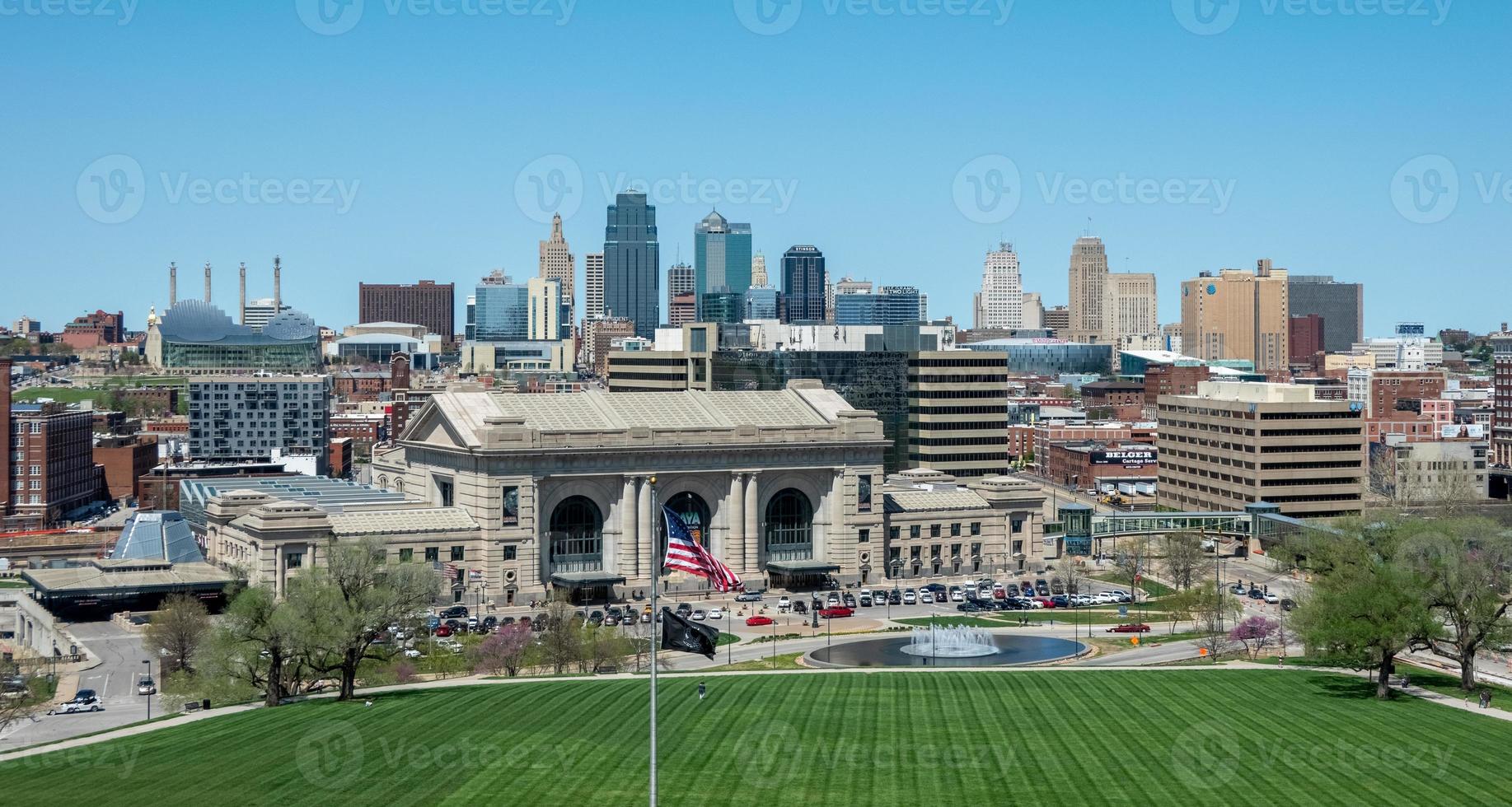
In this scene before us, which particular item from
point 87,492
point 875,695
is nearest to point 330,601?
point 875,695

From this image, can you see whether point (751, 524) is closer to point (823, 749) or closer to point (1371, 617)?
point (1371, 617)

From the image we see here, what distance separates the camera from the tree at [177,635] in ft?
304

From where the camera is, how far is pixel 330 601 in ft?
257

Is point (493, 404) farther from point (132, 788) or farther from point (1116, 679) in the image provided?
point (132, 788)

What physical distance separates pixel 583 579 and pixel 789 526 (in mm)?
17598

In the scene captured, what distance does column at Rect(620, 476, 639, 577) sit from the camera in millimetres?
123500

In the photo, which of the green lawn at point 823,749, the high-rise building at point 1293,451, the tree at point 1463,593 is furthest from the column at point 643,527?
the high-rise building at point 1293,451

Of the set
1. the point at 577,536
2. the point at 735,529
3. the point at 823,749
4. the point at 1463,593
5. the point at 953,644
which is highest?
the point at 1463,593

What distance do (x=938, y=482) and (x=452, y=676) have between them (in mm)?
67033

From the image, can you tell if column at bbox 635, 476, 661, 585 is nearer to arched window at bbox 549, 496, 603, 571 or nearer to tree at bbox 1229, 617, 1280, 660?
arched window at bbox 549, 496, 603, 571

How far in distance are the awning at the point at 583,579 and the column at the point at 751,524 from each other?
974 cm

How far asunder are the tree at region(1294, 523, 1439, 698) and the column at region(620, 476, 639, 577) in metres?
51.4

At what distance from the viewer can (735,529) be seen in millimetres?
127062

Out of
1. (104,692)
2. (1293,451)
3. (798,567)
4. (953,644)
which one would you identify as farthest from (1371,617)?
(1293,451)
